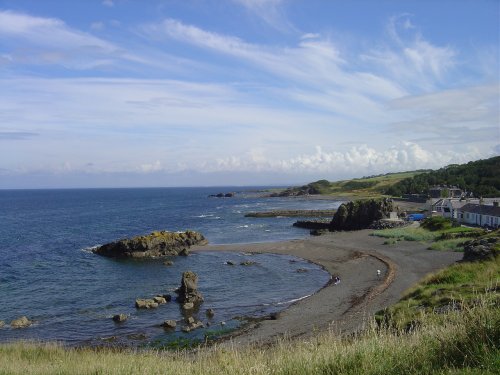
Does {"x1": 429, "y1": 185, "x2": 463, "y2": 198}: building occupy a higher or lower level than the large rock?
higher

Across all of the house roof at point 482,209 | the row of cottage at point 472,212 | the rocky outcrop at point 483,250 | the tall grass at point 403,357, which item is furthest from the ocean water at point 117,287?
the house roof at point 482,209

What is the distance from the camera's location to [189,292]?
117ft

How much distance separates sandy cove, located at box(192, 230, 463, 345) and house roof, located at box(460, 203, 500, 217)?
1390 cm

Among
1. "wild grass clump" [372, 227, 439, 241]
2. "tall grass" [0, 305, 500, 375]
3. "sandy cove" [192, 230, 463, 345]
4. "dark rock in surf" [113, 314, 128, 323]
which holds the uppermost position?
"tall grass" [0, 305, 500, 375]

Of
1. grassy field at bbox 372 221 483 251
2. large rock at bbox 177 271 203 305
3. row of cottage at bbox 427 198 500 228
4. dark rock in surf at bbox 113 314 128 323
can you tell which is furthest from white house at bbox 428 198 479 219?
dark rock in surf at bbox 113 314 128 323

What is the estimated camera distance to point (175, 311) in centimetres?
3278

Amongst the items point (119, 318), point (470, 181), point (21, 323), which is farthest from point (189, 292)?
point (470, 181)

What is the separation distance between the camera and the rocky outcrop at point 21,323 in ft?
99.0

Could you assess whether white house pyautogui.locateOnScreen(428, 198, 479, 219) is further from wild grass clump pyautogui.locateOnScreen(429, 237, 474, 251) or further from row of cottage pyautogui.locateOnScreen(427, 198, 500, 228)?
wild grass clump pyautogui.locateOnScreen(429, 237, 474, 251)

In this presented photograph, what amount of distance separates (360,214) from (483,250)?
5188cm

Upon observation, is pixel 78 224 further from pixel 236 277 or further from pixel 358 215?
pixel 236 277

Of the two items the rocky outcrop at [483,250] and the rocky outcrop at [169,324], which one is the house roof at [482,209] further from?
the rocky outcrop at [169,324]

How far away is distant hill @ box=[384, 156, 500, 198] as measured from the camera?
395 ft

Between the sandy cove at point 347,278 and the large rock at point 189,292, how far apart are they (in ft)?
23.8
